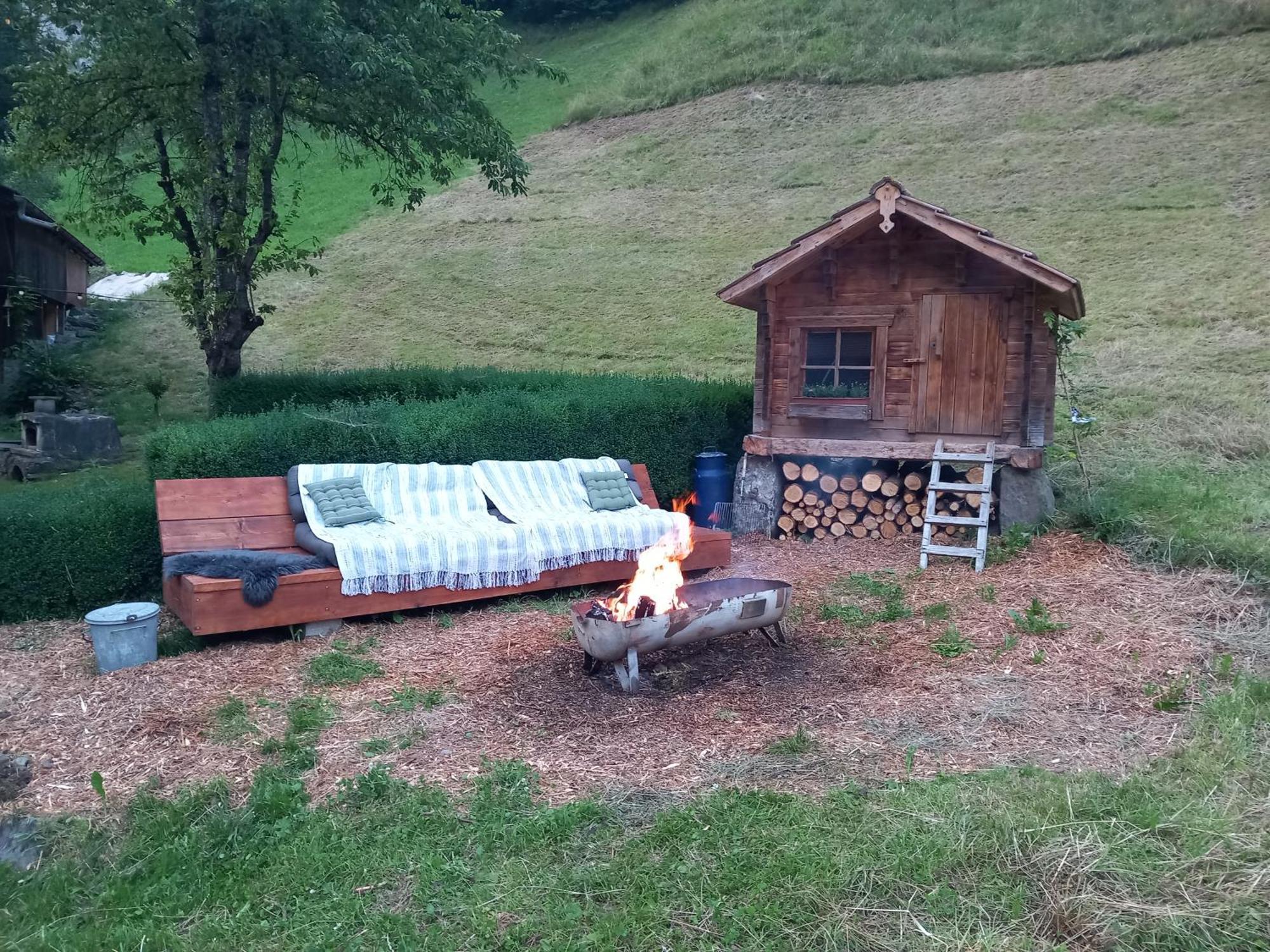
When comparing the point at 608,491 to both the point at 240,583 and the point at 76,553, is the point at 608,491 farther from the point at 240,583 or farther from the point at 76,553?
the point at 76,553

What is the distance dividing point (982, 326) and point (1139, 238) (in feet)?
48.0

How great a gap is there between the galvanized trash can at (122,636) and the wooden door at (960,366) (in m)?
7.10

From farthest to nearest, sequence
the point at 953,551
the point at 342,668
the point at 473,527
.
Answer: the point at 953,551, the point at 473,527, the point at 342,668

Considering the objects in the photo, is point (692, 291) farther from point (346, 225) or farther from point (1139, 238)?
Answer: point (346, 225)

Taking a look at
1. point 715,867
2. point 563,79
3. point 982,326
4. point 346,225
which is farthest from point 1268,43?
point 715,867

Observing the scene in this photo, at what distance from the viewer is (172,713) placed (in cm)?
516

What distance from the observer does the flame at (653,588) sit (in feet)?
18.6

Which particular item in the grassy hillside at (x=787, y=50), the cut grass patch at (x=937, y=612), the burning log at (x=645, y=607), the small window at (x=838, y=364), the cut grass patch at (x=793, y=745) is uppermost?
the grassy hillside at (x=787, y=50)

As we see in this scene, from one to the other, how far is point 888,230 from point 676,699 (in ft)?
17.7

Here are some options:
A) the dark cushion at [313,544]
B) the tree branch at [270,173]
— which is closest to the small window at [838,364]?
the dark cushion at [313,544]

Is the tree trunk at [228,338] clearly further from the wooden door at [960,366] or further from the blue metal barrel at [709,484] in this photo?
the wooden door at [960,366]

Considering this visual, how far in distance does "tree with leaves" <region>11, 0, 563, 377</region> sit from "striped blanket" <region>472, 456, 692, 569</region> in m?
5.71

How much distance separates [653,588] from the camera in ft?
19.3

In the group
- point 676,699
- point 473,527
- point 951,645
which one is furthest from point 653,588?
point 473,527
